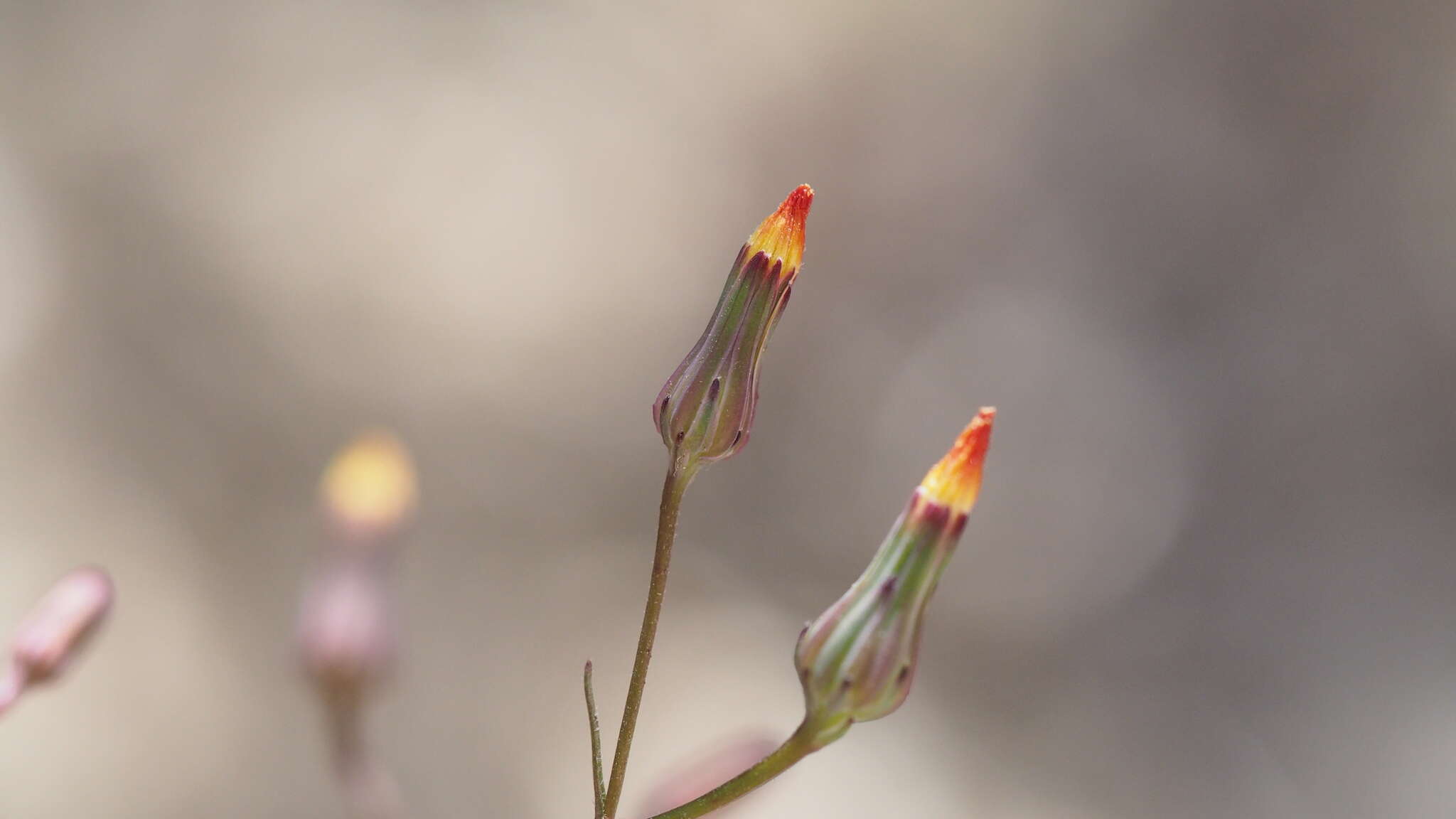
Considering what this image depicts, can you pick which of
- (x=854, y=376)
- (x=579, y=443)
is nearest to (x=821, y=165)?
(x=854, y=376)

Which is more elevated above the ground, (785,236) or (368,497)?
(785,236)

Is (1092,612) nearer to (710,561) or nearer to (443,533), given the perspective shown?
(710,561)

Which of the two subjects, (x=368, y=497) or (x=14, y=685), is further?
(x=368, y=497)

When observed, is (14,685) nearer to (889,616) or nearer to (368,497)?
(368,497)

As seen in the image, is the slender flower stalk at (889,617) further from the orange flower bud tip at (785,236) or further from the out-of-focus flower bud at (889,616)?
the orange flower bud tip at (785,236)

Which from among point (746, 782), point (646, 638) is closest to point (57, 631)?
point (646, 638)

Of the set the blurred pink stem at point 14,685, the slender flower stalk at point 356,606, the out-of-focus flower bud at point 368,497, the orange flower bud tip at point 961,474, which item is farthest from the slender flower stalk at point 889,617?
the out-of-focus flower bud at point 368,497

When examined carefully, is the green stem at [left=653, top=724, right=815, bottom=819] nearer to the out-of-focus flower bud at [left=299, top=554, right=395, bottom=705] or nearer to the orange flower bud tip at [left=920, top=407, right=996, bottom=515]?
the orange flower bud tip at [left=920, top=407, right=996, bottom=515]
